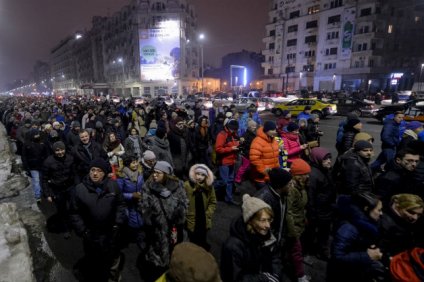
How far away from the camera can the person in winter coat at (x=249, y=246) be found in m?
2.28

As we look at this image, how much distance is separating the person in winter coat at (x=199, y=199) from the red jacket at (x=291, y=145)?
8.79ft

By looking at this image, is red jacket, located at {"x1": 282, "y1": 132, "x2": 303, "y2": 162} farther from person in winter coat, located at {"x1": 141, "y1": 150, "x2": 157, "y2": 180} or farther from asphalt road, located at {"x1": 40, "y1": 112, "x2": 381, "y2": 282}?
person in winter coat, located at {"x1": 141, "y1": 150, "x2": 157, "y2": 180}

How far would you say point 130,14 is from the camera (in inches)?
2768

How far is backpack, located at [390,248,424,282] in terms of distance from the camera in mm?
2090

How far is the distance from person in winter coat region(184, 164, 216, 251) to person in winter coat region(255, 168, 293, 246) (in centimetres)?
92

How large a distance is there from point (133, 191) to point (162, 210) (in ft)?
4.07

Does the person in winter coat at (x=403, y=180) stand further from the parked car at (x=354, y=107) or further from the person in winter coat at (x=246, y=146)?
the parked car at (x=354, y=107)

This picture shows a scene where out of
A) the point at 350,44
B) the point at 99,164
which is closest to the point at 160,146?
the point at 99,164

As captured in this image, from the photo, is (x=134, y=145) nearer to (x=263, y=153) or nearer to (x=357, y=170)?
(x=263, y=153)

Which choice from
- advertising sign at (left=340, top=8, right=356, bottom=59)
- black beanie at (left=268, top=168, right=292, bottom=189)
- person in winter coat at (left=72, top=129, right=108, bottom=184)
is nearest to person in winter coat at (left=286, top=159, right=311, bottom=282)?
black beanie at (left=268, top=168, right=292, bottom=189)

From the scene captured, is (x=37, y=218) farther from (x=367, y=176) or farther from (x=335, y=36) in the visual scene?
(x=335, y=36)

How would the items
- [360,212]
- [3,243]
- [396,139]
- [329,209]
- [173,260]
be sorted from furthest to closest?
[396,139], [3,243], [329,209], [360,212], [173,260]

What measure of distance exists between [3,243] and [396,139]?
29.0 ft

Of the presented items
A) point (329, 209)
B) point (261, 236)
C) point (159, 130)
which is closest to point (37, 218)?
point (159, 130)
